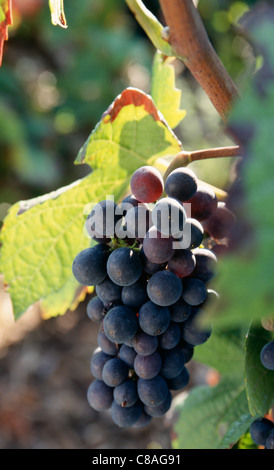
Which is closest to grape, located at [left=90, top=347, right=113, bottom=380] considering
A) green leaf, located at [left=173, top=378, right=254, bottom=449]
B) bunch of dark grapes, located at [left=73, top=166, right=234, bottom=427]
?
bunch of dark grapes, located at [left=73, top=166, right=234, bottom=427]

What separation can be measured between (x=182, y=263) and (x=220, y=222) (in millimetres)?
123

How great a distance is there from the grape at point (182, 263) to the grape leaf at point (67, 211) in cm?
22

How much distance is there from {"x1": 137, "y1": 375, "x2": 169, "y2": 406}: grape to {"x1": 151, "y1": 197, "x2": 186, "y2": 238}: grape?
0.76 feet

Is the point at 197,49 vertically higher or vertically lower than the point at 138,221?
higher

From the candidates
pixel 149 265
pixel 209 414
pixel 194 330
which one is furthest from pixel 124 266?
pixel 209 414

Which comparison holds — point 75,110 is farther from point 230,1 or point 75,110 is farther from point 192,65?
point 192,65

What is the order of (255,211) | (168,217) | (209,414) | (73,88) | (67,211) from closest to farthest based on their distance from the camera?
(255,211) → (168,217) → (67,211) → (209,414) → (73,88)

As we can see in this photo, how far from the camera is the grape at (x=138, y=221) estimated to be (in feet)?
1.87

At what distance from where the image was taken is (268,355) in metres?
0.59

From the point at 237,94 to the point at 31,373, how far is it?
6.54 ft

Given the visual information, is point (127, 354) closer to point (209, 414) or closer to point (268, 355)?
point (268, 355)

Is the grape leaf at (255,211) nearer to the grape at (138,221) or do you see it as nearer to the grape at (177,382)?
the grape at (138,221)

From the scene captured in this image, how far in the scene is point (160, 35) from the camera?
58cm

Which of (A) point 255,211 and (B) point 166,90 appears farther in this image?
(B) point 166,90
